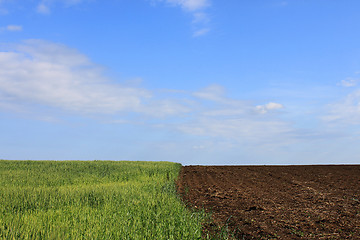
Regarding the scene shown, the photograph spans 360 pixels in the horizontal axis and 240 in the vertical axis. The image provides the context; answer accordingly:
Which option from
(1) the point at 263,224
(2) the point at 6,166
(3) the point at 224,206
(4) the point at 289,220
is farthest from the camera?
(2) the point at 6,166

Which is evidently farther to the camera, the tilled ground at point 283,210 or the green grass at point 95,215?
the tilled ground at point 283,210

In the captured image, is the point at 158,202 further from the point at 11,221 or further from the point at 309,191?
the point at 309,191

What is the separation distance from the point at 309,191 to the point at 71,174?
13.6m

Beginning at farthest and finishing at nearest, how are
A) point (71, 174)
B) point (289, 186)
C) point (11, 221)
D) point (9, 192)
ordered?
1. point (71, 174)
2. point (289, 186)
3. point (9, 192)
4. point (11, 221)

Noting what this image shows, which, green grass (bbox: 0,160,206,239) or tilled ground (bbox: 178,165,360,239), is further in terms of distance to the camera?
tilled ground (bbox: 178,165,360,239)

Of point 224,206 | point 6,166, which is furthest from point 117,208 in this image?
point 6,166

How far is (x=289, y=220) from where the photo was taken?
27.5 ft

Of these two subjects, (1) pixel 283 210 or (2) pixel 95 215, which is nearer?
(2) pixel 95 215

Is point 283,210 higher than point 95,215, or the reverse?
point 95,215

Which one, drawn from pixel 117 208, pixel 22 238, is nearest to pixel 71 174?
pixel 117 208

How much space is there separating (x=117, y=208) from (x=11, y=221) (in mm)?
2544

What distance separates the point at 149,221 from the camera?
22.3 ft

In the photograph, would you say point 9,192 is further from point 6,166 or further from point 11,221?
point 6,166

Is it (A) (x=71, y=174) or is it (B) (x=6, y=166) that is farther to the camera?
(B) (x=6, y=166)
